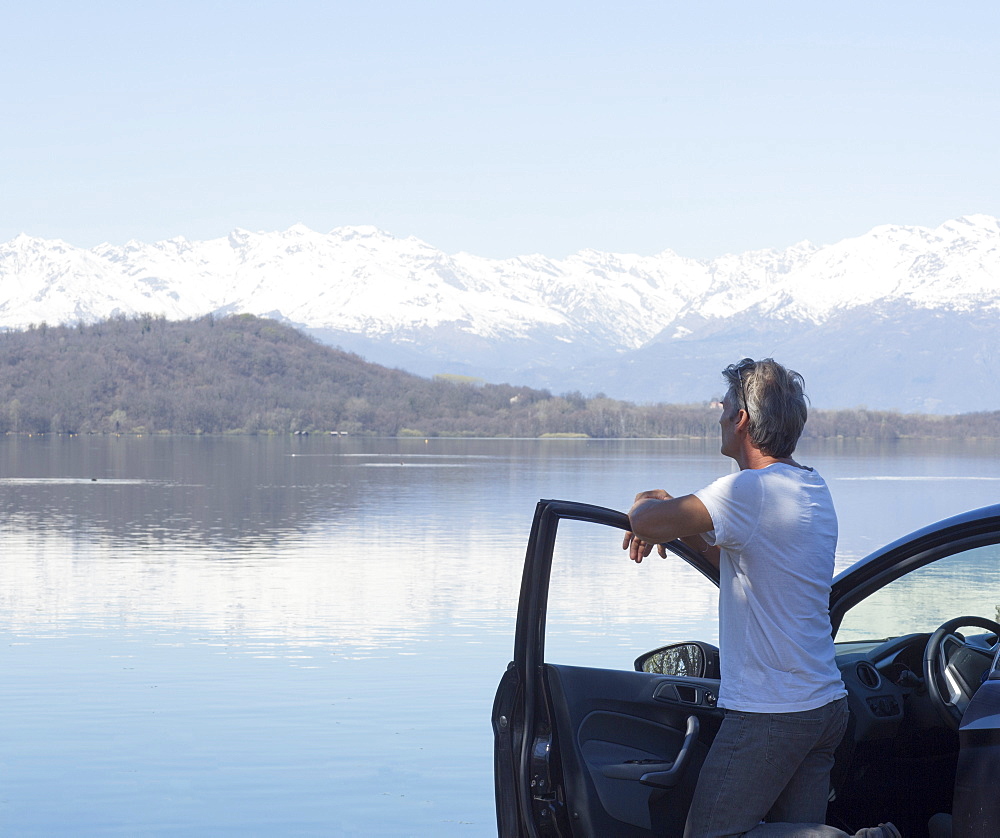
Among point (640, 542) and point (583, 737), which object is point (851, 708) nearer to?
point (583, 737)

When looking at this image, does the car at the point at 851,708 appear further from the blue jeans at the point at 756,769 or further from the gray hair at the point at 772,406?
the gray hair at the point at 772,406

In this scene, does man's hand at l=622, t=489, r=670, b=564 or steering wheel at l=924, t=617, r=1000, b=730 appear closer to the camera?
man's hand at l=622, t=489, r=670, b=564

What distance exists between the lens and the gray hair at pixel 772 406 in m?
3.69

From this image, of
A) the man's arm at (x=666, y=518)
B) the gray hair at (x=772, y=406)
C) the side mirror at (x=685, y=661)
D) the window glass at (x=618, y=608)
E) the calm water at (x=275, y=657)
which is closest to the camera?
the man's arm at (x=666, y=518)

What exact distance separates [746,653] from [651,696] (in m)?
0.72

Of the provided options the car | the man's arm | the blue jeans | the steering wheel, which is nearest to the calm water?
the car

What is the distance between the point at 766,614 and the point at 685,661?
1392mm

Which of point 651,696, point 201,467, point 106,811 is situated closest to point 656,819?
point 651,696

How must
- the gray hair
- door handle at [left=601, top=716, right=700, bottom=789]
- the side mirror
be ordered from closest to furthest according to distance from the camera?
the gray hair, door handle at [left=601, top=716, right=700, bottom=789], the side mirror

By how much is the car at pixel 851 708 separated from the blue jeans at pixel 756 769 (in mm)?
347

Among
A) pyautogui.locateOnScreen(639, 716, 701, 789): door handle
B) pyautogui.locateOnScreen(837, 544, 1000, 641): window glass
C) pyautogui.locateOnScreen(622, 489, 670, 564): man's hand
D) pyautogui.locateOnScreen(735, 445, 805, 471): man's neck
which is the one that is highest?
pyautogui.locateOnScreen(735, 445, 805, 471): man's neck

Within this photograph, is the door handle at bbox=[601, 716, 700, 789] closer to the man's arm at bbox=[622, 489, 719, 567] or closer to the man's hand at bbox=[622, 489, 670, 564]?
the man's hand at bbox=[622, 489, 670, 564]

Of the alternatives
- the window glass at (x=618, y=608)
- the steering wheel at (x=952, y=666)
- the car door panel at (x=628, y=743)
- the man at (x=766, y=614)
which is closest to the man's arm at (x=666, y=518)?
the man at (x=766, y=614)

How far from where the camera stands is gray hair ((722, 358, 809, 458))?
369cm
